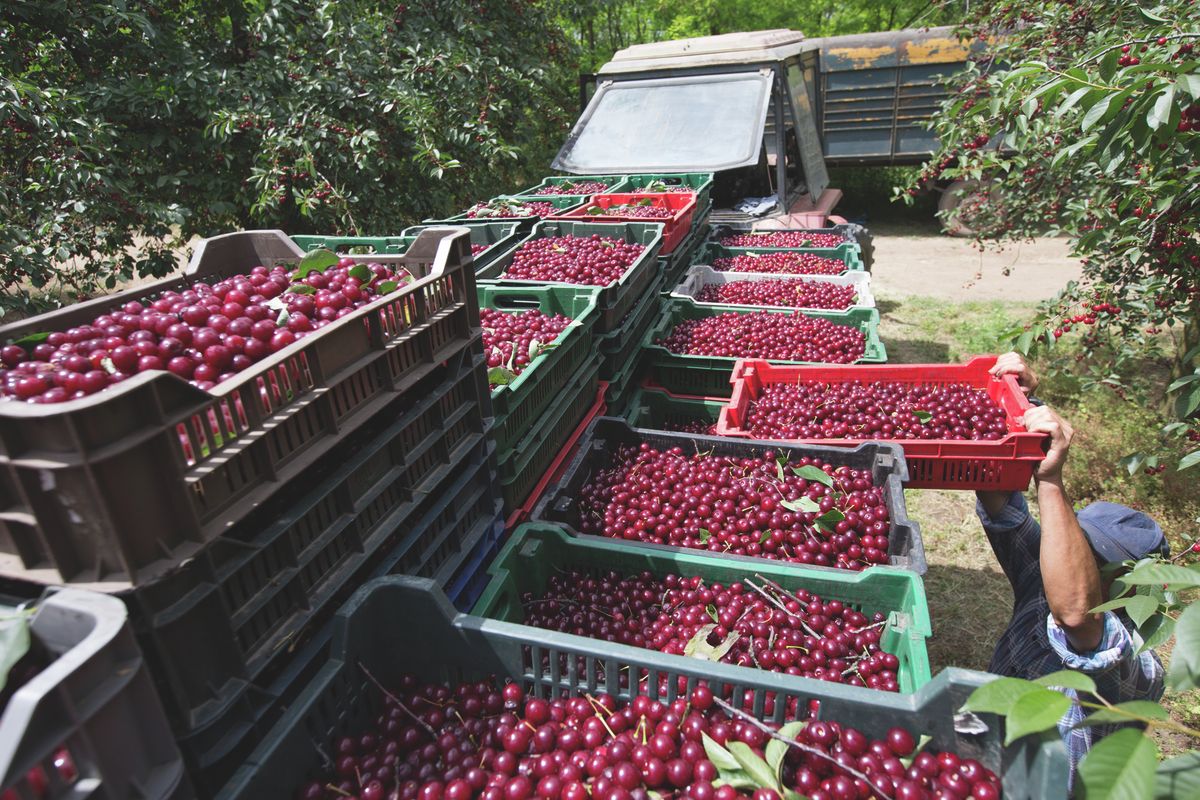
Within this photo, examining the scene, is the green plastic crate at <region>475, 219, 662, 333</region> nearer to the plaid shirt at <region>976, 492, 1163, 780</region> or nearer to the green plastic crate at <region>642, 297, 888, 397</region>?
the green plastic crate at <region>642, 297, 888, 397</region>

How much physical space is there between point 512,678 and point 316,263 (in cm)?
136

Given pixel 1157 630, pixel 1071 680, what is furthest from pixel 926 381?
pixel 1071 680

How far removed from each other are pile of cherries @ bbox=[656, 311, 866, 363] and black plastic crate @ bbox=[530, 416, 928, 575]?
1128 mm

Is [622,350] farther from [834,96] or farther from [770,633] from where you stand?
[834,96]

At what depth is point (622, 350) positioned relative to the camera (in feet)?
12.5

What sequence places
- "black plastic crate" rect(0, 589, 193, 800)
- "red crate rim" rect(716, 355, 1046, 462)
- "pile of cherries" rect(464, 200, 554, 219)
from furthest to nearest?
"pile of cherries" rect(464, 200, 554, 219), "red crate rim" rect(716, 355, 1046, 462), "black plastic crate" rect(0, 589, 193, 800)

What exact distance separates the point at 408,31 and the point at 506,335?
651 cm

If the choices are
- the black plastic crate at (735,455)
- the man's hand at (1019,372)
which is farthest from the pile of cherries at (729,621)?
the man's hand at (1019,372)

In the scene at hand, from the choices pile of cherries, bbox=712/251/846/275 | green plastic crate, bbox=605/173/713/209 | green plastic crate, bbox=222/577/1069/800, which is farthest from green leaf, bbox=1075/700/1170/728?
green plastic crate, bbox=605/173/713/209

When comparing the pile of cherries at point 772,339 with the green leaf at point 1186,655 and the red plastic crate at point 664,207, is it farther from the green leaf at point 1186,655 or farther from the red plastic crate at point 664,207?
the green leaf at point 1186,655

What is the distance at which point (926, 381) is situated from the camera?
11.7ft

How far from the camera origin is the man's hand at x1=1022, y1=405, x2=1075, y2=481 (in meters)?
2.60

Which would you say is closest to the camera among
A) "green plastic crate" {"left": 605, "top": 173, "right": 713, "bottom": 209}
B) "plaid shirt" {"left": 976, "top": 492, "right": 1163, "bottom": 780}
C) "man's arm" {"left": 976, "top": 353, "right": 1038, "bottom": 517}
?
"plaid shirt" {"left": 976, "top": 492, "right": 1163, "bottom": 780}

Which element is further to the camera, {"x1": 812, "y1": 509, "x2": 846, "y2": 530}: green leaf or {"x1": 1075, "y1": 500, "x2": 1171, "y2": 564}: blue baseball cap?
{"x1": 812, "y1": 509, "x2": 846, "y2": 530}: green leaf
